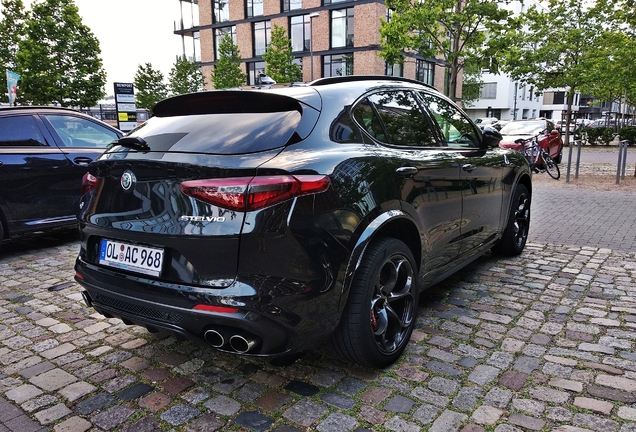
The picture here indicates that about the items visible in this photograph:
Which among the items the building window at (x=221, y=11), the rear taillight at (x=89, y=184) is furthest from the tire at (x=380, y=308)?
the building window at (x=221, y=11)

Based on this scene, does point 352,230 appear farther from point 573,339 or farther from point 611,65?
point 611,65

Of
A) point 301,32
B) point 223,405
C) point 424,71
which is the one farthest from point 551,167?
point 301,32

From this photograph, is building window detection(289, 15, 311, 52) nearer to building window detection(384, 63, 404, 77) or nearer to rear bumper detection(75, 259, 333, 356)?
building window detection(384, 63, 404, 77)

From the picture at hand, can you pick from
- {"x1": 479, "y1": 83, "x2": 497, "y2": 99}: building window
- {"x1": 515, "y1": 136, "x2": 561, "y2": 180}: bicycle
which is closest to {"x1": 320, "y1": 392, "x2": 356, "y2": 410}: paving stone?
{"x1": 515, "y1": 136, "x2": 561, "y2": 180}: bicycle

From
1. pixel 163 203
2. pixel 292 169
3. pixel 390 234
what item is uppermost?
pixel 292 169

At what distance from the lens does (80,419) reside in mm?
2514

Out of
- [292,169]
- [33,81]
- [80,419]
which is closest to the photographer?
[292,169]

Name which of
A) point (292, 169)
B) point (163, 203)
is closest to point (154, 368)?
point (163, 203)

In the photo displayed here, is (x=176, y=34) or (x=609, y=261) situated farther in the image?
(x=176, y=34)

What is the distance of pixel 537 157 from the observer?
1465cm

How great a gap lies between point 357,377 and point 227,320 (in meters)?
1.04

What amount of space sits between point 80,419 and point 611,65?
2932cm

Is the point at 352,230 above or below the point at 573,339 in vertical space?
above

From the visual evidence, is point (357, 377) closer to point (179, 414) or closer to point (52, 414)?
point (179, 414)
